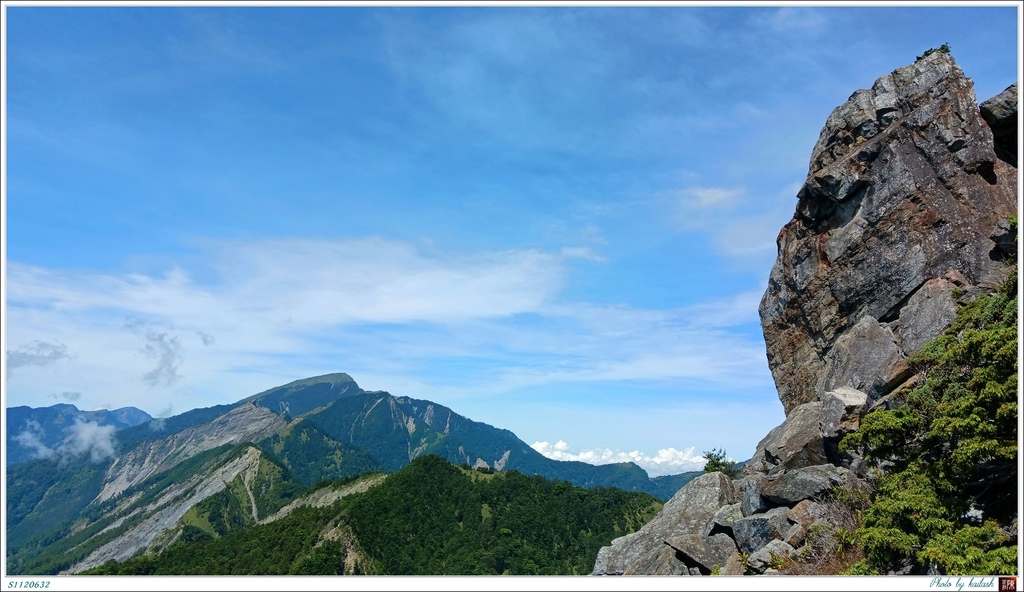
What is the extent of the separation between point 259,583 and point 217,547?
172644mm

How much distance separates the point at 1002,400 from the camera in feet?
45.9

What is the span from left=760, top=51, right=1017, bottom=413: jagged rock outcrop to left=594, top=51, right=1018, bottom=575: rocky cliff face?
8cm

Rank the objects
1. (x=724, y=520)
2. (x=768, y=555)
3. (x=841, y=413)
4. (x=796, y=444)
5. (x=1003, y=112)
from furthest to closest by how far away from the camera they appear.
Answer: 1. (x=796, y=444)
2. (x=724, y=520)
3. (x=841, y=413)
4. (x=1003, y=112)
5. (x=768, y=555)

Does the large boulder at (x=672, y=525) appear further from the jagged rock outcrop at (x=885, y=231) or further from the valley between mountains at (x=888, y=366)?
the jagged rock outcrop at (x=885, y=231)

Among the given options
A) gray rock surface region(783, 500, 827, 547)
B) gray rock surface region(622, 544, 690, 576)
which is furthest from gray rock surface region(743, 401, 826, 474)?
gray rock surface region(622, 544, 690, 576)

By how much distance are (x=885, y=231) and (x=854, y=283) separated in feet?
10.8

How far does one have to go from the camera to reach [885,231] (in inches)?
1258

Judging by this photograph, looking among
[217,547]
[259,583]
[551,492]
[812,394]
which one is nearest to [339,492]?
[217,547]

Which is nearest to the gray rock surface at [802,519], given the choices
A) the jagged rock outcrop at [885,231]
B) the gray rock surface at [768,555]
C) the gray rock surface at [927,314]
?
the gray rock surface at [768,555]

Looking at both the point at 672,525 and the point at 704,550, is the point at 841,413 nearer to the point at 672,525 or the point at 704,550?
the point at 704,550

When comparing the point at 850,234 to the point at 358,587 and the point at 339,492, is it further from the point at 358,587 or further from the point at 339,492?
the point at 339,492

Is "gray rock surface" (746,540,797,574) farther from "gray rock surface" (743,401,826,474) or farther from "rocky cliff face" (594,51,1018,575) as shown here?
"gray rock surface" (743,401,826,474)

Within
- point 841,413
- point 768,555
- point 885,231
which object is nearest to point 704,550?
point 768,555

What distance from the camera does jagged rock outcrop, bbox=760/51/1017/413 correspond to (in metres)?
27.4
